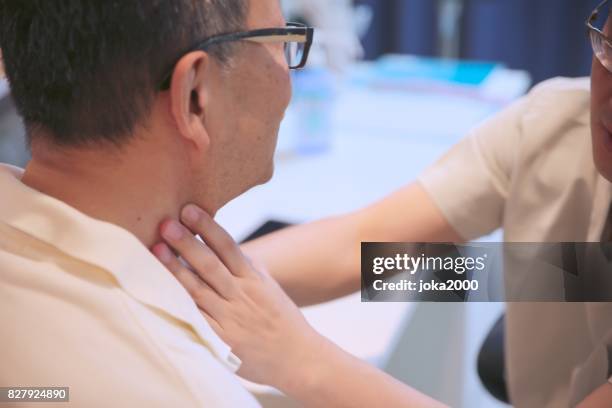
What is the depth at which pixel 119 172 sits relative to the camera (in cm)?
64

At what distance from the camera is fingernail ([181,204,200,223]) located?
69 cm

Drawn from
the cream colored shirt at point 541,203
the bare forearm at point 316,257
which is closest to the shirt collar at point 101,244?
the bare forearm at point 316,257

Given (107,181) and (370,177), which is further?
(370,177)

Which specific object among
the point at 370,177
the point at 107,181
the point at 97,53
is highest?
the point at 97,53

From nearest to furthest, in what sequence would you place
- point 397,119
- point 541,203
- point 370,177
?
point 541,203 < point 370,177 < point 397,119

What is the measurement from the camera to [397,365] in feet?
2.90

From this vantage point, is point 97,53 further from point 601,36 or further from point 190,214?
point 601,36

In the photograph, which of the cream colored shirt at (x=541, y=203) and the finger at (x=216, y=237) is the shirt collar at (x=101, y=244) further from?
the cream colored shirt at (x=541, y=203)

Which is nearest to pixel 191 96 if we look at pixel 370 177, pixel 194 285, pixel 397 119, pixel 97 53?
pixel 97 53

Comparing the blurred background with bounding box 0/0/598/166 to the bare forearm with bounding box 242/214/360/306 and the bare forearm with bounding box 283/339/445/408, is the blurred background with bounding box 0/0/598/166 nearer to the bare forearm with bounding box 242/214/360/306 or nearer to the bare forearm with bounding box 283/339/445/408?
the bare forearm with bounding box 242/214/360/306

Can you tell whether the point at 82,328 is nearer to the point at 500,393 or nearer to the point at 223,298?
the point at 223,298

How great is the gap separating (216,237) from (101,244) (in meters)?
0.14

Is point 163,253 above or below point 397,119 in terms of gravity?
above

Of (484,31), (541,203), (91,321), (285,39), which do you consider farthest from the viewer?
(484,31)
